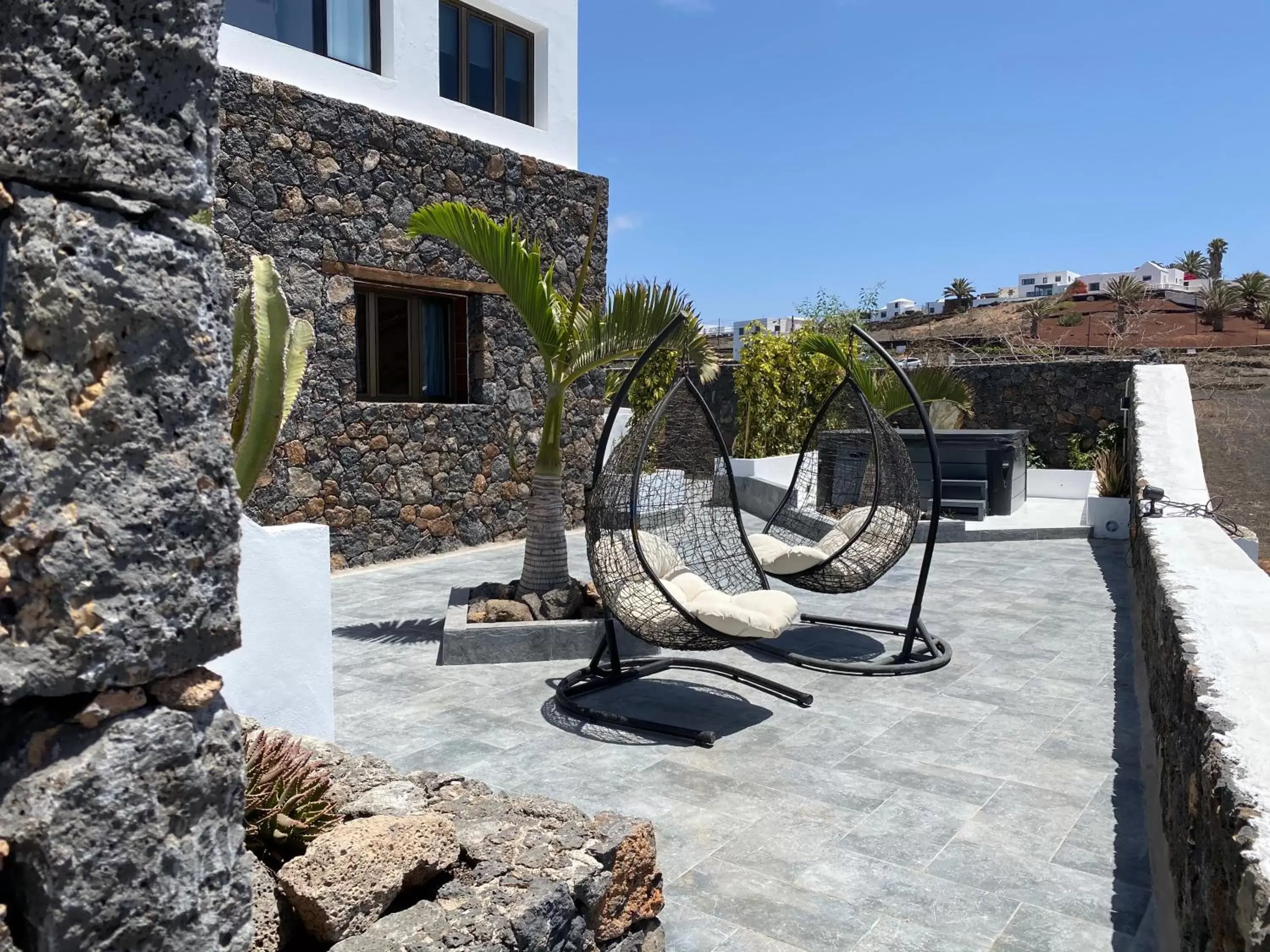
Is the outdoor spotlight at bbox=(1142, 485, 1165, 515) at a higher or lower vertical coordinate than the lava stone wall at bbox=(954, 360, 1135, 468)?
lower

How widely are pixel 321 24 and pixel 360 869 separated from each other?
788 cm

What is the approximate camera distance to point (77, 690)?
1.29m

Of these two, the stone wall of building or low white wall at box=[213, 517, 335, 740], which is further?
low white wall at box=[213, 517, 335, 740]

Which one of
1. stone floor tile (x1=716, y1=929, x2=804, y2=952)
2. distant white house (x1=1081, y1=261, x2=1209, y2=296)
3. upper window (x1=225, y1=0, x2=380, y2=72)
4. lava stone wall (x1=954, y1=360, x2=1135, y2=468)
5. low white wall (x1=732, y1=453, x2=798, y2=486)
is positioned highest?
distant white house (x1=1081, y1=261, x2=1209, y2=296)

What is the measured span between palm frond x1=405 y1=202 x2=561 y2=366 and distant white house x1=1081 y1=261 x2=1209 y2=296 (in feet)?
87.6

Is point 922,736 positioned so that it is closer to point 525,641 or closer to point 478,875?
point 525,641

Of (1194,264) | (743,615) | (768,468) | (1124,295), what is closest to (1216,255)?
(1194,264)

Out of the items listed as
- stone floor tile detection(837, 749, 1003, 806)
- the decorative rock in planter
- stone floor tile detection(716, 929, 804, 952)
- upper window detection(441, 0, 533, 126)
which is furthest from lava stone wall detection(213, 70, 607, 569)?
stone floor tile detection(716, 929, 804, 952)

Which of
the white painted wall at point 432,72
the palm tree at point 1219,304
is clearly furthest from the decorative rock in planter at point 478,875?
the palm tree at point 1219,304

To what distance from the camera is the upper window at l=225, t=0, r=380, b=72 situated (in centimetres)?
771

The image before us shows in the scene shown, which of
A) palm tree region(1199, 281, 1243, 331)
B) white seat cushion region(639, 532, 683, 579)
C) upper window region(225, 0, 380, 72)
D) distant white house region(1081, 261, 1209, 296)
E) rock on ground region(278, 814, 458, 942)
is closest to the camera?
rock on ground region(278, 814, 458, 942)

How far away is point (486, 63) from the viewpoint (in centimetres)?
959

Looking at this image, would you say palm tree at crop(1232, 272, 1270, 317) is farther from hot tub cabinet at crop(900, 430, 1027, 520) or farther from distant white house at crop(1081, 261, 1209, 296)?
hot tub cabinet at crop(900, 430, 1027, 520)

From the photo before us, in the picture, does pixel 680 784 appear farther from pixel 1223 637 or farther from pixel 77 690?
pixel 77 690
